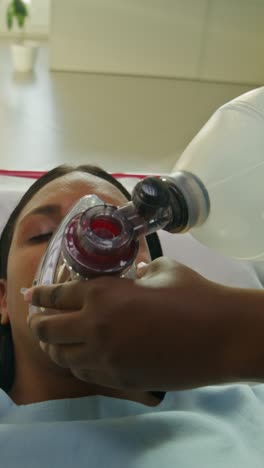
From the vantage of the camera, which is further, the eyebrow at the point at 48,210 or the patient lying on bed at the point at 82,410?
the eyebrow at the point at 48,210

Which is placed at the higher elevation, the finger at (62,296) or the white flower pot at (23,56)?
the finger at (62,296)

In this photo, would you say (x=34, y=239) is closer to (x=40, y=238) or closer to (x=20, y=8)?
(x=40, y=238)

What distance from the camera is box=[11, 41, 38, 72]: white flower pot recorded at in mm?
3080

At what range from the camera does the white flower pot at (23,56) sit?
3.08 m

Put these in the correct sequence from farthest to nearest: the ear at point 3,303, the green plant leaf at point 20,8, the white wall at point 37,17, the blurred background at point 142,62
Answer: the white wall at point 37,17
the green plant leaf at point 20,8
the blurred background at point 142,62
the ear at point 3,303

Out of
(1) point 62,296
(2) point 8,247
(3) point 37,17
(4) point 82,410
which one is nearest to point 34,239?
(2) point 8,247

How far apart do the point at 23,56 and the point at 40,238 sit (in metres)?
2.49

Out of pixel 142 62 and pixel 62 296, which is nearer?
pixel 62 296

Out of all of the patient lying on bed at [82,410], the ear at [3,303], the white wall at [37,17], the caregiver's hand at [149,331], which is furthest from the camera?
the white wall at [37,17]

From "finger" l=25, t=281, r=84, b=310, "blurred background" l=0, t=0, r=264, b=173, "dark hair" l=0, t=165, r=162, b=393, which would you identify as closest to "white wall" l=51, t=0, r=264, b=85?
"blurred background" l=0, t=0, r=264, b=173

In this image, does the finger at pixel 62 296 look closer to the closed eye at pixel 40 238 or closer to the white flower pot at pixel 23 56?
the closed eye at pixel 40 238

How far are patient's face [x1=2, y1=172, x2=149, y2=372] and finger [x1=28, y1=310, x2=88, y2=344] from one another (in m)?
0.29

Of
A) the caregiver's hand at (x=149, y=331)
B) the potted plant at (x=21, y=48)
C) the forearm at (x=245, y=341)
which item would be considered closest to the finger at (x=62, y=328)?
the caregiver's hand at (x=149, y=331)

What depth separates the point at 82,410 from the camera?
811mm
